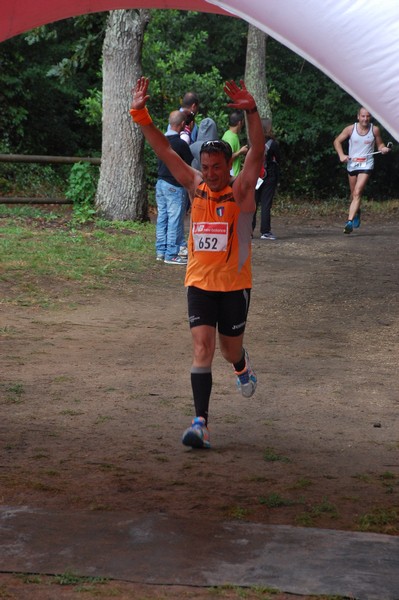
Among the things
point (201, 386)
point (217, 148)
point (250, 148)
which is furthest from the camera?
point (201, 386)

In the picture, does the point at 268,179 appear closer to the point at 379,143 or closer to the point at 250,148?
the point at 379,143

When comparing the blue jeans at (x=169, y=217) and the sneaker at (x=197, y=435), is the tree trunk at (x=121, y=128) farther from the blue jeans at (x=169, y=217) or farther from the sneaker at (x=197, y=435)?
the sneaker at (x=197, y=435)

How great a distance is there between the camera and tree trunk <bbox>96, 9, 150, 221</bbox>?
18.7 meters

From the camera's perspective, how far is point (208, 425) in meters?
7.62

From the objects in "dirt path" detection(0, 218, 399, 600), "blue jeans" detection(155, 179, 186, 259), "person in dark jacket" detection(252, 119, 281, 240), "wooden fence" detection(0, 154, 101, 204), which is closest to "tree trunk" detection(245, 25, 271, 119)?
"wooden fence" detection(0, 154, 101, 204)

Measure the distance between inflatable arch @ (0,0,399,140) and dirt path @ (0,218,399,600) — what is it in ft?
7.61

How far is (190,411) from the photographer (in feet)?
26.0

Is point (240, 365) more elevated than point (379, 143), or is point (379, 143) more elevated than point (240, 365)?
point (379, 143)

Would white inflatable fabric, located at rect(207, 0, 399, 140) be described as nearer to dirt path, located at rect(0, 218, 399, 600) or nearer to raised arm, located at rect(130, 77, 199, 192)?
raised arm, located at rect(130, 77, 199, 192)

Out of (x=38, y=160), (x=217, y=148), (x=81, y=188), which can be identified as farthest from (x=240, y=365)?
(x=38, y=160)

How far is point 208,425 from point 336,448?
103 cm

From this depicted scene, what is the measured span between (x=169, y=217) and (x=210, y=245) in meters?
7.96

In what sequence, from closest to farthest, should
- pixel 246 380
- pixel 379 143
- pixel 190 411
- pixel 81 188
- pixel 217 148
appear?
pixel 217 148 → pixel 246 380 → pixel 190 411 → pixel 379 143 → pixel 81 188

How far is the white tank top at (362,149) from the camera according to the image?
18194 mm
